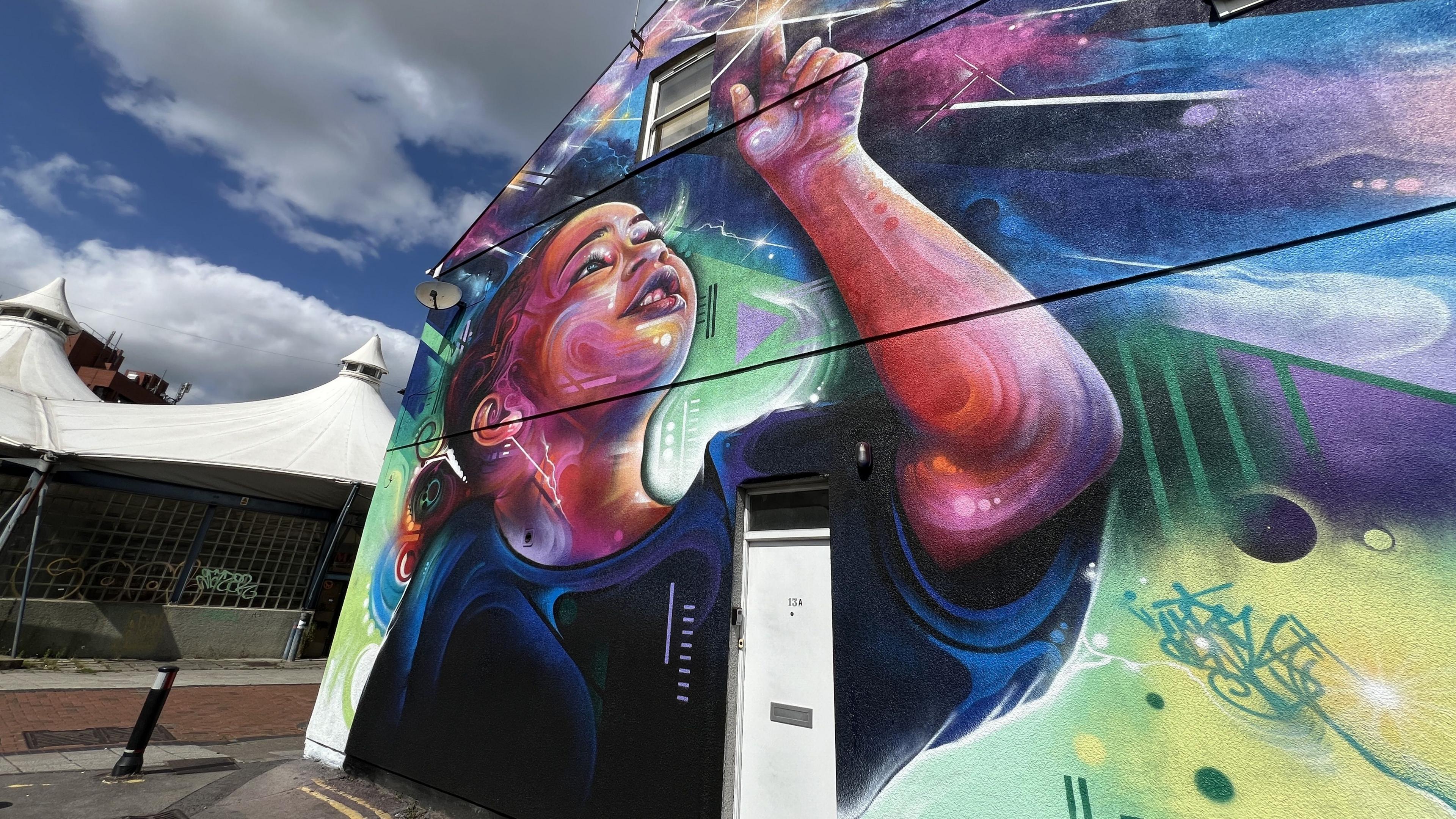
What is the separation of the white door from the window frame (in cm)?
469

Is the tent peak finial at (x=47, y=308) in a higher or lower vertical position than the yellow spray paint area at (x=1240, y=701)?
higher

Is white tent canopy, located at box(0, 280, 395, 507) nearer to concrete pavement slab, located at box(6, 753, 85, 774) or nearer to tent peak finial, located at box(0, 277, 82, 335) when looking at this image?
tent peak finial, located at box(0, 277, 82, 335)

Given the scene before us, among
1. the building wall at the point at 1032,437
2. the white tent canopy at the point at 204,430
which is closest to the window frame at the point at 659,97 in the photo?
the building wall at the point at 1032,437

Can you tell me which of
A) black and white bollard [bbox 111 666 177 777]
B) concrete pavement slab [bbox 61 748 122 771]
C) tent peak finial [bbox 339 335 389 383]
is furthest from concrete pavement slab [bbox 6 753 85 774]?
tent peak finial [bbox 339 335 389 383]

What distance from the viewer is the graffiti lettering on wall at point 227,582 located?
41.4 feet

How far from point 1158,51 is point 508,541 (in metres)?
6.25

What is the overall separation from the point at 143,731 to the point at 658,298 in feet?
20.8

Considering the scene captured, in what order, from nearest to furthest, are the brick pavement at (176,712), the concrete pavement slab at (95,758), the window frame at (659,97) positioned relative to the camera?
the concrete pavement slab at (95,758)
the window frame at (659,97)
the brick pavement at (176,712)

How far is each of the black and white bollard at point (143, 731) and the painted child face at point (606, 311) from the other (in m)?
4.46

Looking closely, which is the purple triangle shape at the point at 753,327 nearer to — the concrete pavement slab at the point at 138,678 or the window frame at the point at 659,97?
→ the window frame at the point at 659,97

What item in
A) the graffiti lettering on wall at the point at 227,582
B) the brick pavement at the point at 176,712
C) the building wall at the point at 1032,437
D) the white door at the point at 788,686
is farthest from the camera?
the graffiti lettering on wall at the point at 227,582

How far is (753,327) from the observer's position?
4.72m

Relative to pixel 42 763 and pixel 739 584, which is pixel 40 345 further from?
pixel 739 584

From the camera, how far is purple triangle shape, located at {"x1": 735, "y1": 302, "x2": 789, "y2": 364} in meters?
4.60
